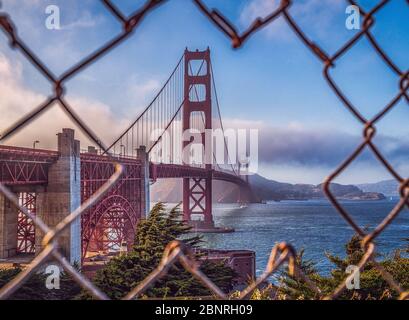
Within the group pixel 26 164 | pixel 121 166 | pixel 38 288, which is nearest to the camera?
pixel 121 166

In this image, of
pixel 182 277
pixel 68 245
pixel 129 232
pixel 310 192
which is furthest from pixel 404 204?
pixel 310 192

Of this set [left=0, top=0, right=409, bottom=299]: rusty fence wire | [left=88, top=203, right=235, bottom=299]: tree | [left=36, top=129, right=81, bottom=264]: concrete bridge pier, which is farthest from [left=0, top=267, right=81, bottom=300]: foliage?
[left=0, top=0, right=409, bottom=299]: rusty fence wire

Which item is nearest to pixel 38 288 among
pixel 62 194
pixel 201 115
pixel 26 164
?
pixel 26 164

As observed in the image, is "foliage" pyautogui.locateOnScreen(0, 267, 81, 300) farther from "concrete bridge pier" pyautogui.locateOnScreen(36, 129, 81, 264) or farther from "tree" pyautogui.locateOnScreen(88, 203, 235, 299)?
"concrete bridge pier" pyautogui.locateOnScreen(36, 129, 81, 264)

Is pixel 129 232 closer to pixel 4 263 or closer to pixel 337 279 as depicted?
pixel 4 263

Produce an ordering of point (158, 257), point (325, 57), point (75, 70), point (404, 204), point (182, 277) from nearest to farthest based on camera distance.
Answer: point (75, 70)
point (325, 57)
point (404, 204)
point (182, 277)
point (158, 257)

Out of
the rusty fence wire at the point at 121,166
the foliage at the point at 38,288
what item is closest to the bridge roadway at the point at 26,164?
the foliage at the point at 38,288

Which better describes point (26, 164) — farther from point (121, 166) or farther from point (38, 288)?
point (121, 166)

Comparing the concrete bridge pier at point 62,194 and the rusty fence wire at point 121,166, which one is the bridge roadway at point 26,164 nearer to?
the concrete bridge pier at point 62,194
